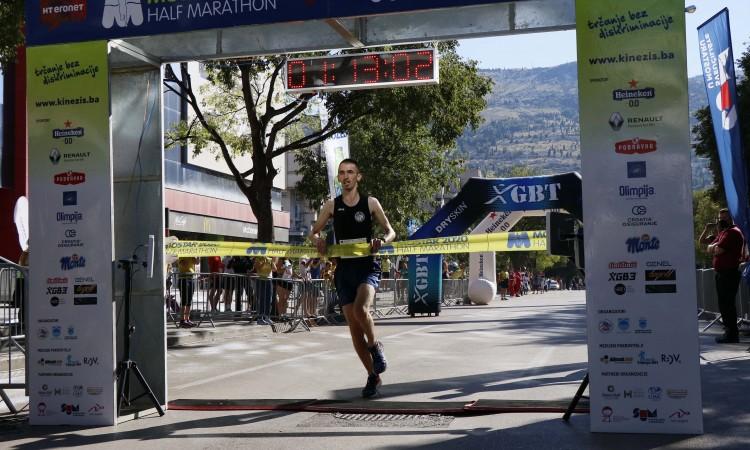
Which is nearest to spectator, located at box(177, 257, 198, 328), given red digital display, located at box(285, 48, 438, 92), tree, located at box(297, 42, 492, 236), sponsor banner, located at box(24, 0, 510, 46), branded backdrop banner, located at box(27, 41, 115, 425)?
red digital display, located at box(285, 48, 438, 92)

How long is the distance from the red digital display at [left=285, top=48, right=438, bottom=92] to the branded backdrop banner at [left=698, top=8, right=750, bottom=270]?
465 centimetres

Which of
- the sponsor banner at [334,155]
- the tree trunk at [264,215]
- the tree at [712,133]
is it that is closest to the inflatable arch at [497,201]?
the sponsor banner at [334,155]

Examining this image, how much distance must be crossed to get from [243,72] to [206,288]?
843 cm

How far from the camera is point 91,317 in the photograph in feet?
24.7

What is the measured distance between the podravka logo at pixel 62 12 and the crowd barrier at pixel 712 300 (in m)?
12.9

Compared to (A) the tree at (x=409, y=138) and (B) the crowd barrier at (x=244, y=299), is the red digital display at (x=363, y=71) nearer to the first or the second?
(B) the crowd barrier at (x=244, y=299)

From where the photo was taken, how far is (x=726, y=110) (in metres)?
12.6

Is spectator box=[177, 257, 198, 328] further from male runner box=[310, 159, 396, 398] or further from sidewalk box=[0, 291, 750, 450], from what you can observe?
male runner box=[310, 159, 396, 398]

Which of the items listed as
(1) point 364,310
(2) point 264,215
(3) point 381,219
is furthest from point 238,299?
(1) point 364,310

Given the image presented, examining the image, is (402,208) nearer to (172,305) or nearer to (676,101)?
(172,305)

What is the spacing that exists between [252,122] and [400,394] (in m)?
16.9

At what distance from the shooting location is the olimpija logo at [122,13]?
7637 mm

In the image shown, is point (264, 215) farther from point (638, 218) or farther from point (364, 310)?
point (638, 218)

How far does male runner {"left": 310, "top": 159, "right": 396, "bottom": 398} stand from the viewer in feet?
27.6
